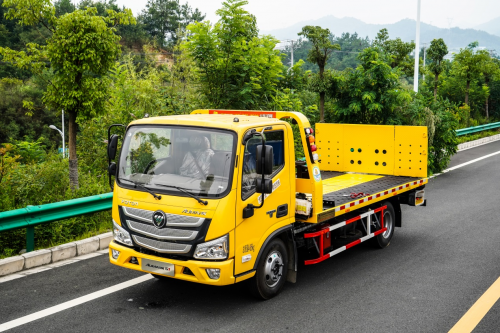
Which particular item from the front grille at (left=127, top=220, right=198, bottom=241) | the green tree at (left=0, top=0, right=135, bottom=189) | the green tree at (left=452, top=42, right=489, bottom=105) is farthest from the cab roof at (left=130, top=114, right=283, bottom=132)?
the green tree at (left=452, top=42, right=489, bottom=105)

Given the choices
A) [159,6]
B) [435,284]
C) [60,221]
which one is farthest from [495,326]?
[159,6]

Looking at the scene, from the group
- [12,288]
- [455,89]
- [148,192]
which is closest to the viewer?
[148,192]

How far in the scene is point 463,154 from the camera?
66.7 ft

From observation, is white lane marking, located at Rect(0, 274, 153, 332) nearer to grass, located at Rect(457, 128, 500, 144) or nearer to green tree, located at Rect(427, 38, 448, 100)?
grass, located at Rect(457, 128, 500, 144)

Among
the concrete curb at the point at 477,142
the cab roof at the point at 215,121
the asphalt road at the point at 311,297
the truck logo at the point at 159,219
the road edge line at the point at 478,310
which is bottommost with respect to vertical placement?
the road edge line at the point at 478,310

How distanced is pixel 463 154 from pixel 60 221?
16754 millimetres

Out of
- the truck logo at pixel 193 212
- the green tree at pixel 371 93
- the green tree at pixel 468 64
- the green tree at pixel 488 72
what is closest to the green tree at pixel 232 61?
the green tree at pixel 371 93

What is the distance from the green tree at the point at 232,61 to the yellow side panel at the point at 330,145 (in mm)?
1981

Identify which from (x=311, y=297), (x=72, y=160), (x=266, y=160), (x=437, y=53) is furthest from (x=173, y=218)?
(x=437, y=53)

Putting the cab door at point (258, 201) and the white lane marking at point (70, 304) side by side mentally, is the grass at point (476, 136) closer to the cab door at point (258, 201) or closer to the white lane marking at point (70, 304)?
the cab door at point (258, 201)

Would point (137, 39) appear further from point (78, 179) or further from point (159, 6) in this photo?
point (78, 179)

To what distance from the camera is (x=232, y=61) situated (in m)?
11.2

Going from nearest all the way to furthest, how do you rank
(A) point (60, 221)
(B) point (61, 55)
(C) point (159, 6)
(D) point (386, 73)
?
(A) point (60, 221), (B) point (61, 55), (D) point (386, 73), (C) point (159, 6)

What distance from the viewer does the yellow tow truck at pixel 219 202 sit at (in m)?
5.42
